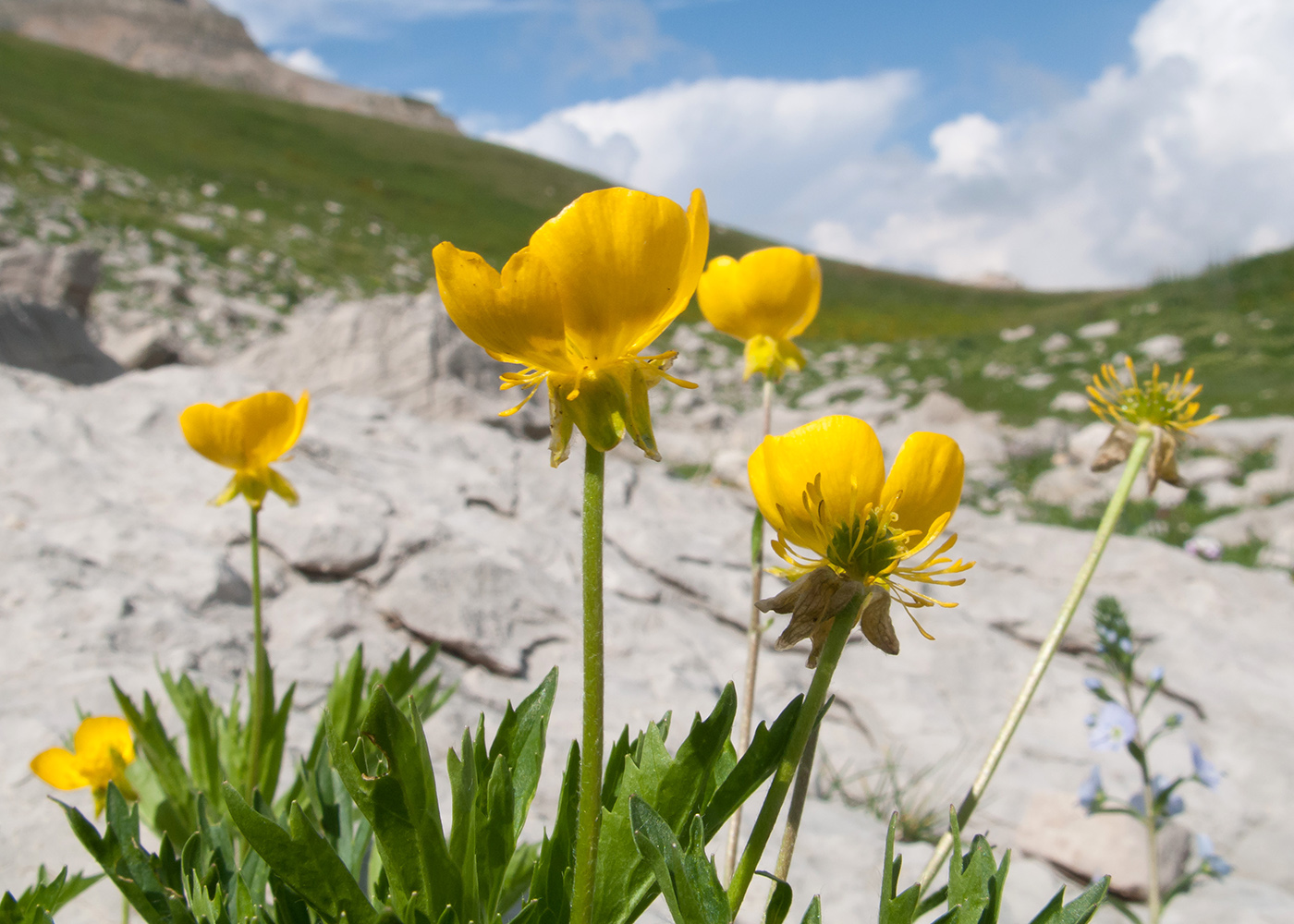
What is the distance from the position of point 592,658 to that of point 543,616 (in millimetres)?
3124

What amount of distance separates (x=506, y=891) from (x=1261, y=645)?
16.2 ft

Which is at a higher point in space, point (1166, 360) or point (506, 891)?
point (1166, 360)

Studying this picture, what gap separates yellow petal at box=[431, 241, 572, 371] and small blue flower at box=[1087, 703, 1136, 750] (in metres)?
2.23

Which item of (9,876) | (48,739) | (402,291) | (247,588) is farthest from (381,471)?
(402,291)

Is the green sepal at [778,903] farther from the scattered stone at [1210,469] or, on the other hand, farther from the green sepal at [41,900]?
the scattered stone at [1210,469]

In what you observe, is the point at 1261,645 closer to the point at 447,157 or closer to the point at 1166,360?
the point at 1166,360

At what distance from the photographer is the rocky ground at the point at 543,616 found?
3.00m

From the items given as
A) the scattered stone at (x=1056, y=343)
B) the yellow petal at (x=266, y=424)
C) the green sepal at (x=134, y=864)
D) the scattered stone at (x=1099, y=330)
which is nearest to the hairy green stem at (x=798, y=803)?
the green sepal at (x=134, y=864)

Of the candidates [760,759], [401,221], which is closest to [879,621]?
[760,759]

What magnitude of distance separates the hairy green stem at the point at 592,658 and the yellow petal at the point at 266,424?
1.28m

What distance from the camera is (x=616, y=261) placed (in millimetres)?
1041

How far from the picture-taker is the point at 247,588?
4.02 m

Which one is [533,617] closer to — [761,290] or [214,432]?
[214,432]

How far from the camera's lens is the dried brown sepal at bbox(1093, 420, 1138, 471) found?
1.61 m
